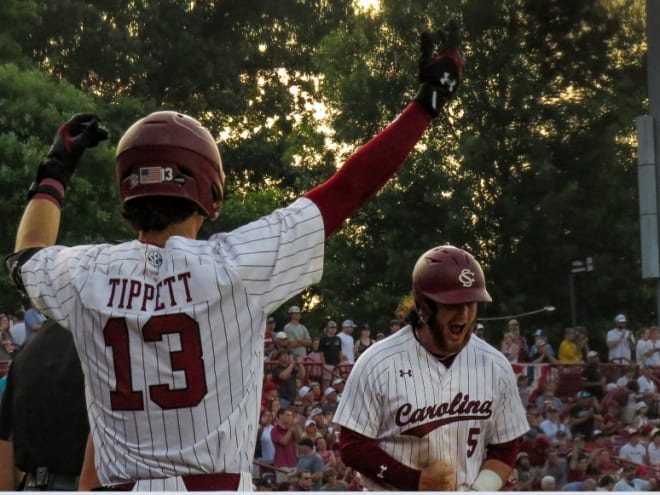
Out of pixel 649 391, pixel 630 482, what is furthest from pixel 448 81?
pixel 649 391

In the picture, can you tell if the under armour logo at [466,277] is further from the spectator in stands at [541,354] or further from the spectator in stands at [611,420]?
the spectator in stands at [541,354]

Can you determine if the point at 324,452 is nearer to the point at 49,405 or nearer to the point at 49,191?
the point at 49,405

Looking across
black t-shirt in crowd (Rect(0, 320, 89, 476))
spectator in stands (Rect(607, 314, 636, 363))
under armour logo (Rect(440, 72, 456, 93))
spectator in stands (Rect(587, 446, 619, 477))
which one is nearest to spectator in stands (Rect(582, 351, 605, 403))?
spectator in stands (Rect(587, 446, 619, 477))

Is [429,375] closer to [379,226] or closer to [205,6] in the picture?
[379,226]

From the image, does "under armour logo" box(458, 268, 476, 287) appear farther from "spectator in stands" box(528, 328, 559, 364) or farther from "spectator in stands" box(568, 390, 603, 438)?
"spectator in stands" box(528, 328, 559, 364)

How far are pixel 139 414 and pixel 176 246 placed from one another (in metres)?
0.39

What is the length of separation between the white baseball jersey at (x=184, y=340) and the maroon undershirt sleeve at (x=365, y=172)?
0.04m

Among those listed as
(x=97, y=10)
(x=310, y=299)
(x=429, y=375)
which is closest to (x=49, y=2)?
(x=97, y=10)

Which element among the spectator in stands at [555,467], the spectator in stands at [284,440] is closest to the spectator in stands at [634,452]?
the spectator in stands at [555,467]

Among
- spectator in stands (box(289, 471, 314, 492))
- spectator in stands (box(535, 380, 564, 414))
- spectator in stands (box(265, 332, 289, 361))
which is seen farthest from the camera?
spectator in stands (box(265, 332, 289, 361))

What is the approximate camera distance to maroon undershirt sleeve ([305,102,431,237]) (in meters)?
3.44

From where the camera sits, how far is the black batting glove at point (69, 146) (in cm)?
386

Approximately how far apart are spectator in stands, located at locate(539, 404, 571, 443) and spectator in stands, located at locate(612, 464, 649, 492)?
36.3 inches

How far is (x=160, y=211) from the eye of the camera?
3559 millimetres
